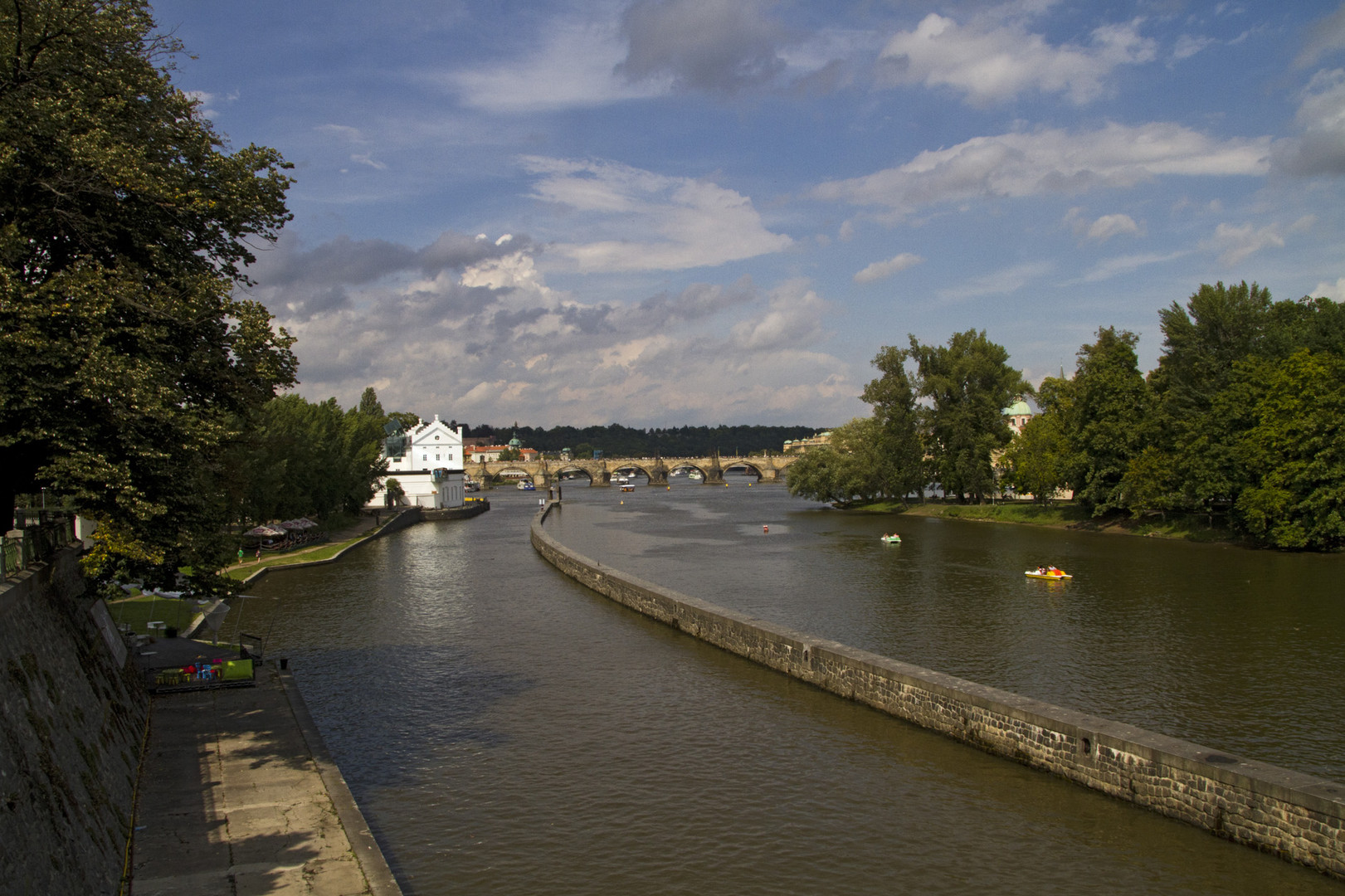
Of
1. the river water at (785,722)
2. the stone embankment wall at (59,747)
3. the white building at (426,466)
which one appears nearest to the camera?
the stone embankment wall at (59,747)

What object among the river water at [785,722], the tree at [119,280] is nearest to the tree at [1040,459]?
the river water at [785,722]

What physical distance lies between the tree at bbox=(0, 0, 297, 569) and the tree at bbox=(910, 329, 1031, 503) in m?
69.2

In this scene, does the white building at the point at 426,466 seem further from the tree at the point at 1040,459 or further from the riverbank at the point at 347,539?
the tree at the point at 1040,459

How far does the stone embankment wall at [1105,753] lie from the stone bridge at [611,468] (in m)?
146

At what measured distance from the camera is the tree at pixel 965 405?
250 ft

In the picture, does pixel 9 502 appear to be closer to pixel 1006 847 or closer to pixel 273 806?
pixel 273 806

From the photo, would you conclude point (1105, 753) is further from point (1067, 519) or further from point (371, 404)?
point (371, 404)

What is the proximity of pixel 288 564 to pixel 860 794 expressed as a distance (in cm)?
4119

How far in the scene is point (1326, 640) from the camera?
2564 centimetres

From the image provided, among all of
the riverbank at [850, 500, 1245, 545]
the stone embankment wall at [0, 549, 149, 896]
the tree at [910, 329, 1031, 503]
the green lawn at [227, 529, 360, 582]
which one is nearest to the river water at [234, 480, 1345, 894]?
the green lawn at [227, 529, 360, 582]

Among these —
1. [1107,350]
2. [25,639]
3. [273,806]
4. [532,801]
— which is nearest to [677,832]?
[532,801]

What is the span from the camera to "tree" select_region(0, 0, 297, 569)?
12172mm

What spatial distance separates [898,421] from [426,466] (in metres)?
73.1

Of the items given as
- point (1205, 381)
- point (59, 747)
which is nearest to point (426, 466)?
point (1205, 381)
